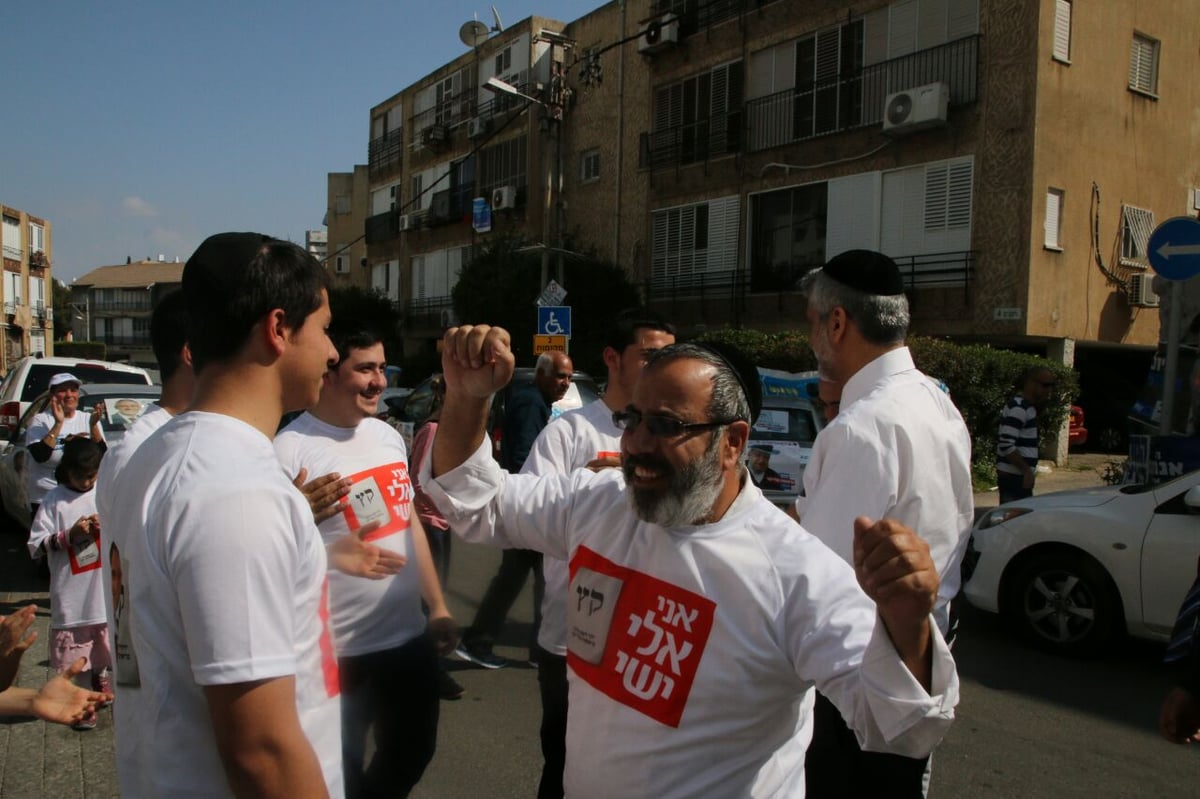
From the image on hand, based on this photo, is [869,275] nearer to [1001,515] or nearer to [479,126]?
[1001,515]

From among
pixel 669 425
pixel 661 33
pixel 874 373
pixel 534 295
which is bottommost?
pixel 669 425

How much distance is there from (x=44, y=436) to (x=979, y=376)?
13.1 metres

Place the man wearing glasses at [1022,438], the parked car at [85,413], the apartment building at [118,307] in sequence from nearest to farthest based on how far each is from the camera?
the parked car at [85,413] → the man wearing glasses at [1022,438] → the apartment building at [118,307]

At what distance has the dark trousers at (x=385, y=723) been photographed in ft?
9.70

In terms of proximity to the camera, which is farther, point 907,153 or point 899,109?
point 907,153

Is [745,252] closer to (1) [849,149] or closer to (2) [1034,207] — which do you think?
(1) [849,149]

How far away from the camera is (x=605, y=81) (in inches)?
1064

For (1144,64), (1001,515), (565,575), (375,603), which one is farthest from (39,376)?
(1144,64)

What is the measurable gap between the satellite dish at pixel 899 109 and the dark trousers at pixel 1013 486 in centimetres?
1090

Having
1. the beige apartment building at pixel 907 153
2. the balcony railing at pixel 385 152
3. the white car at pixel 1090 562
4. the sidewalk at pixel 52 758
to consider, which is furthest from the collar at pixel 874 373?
the balcony railing at pixel 385 152

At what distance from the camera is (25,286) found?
6550cm

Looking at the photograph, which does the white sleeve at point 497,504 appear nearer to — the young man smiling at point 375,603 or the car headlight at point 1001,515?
the young man smiling at point 375,603

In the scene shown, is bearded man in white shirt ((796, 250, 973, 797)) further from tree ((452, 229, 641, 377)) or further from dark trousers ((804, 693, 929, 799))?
tree ((452, 229, 641, 377))

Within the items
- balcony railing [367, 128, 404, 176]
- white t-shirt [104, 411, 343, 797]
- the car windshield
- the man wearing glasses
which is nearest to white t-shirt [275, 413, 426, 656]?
white t-shirt [104, 411, 343, 797]
